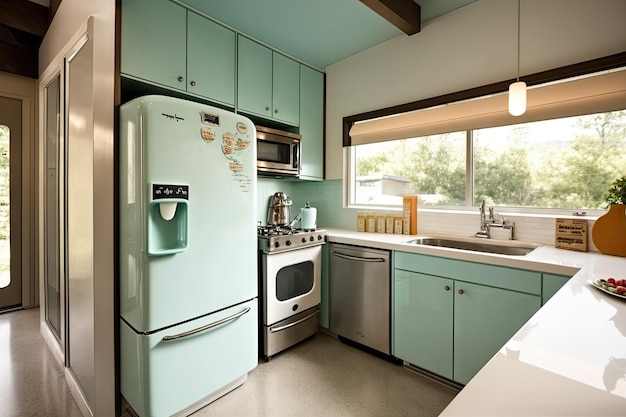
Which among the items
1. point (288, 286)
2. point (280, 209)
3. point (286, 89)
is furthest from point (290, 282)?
point (286, 89)

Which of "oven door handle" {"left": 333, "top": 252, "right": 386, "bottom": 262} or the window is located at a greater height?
the window

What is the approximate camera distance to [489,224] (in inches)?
89.7

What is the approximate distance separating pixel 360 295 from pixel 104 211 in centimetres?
178

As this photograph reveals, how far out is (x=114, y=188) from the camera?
166 centimetres

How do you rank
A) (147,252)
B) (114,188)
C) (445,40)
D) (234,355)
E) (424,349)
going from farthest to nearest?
(445,40) < (424,349) < (234,355) < (114,188) < (147,252)

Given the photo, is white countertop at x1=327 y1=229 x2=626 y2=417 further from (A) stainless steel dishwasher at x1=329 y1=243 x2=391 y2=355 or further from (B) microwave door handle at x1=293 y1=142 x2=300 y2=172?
(B) microwave door handle at x1=293 y1=142 x2=300 y2=172

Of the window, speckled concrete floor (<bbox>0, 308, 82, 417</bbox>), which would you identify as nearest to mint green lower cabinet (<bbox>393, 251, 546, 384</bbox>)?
the window

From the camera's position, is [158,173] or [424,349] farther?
[424,349]

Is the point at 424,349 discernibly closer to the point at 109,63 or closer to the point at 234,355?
the point at 234,355

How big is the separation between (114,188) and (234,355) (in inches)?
46.9

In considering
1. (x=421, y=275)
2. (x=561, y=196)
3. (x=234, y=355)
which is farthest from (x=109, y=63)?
(x=561, y=196)

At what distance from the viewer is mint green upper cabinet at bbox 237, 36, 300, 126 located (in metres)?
2.44

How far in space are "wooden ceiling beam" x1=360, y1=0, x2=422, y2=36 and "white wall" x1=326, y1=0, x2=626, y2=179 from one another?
0.13 meters

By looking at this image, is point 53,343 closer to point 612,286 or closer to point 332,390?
point 332,390
